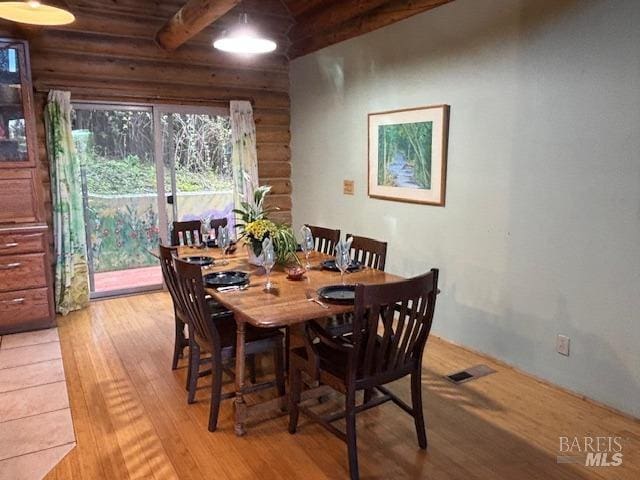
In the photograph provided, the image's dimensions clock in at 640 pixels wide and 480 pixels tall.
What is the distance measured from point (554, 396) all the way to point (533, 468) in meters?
0.78

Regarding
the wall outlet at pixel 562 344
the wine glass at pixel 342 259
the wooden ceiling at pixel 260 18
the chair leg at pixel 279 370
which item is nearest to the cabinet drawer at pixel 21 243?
the wooden ceiling at pixel 260 18

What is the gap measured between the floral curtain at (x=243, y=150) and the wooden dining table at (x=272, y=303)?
2338mm

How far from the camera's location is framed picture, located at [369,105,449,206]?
12.0 feet

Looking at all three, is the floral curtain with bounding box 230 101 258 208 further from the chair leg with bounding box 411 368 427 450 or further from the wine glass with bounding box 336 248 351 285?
the chair leg with bounding box 411 368 427 450

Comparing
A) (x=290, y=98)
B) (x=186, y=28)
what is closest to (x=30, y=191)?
(x=186, y=28)

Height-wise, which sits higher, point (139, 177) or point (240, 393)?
point (139, 177)

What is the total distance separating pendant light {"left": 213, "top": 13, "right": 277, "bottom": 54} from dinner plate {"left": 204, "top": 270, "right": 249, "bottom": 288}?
1.44 meters

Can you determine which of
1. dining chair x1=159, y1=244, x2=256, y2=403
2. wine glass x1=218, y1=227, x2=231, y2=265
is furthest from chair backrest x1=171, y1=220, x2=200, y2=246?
dining chair x1=159, y1=244, x2=256, y2=403

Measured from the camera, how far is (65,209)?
4.46m

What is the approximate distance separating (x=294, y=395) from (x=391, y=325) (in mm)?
687

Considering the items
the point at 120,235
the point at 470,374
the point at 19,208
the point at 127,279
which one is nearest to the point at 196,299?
the point at 470,374

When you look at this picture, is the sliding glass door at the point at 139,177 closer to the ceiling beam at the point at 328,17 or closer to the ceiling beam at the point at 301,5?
the ceiling beam at the point at 328,17

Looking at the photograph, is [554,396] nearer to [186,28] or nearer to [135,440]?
[135,440]

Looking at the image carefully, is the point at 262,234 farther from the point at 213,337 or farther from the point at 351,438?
the point at 351,438
